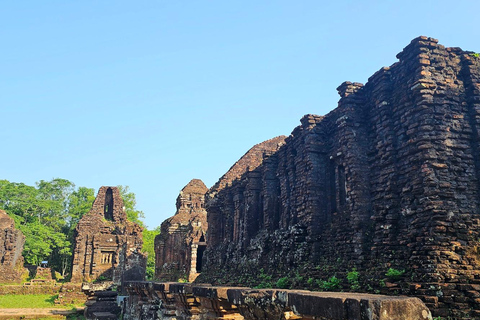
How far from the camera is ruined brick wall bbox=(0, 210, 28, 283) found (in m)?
39.9

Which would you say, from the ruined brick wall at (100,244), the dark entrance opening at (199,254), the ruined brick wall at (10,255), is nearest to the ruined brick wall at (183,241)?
the dark entrance opening at (199,254)

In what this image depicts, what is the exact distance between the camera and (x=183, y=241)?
1272 inches

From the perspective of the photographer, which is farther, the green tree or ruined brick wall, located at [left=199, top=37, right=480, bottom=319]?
the green tree

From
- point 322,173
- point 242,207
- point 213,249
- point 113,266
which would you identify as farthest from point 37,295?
point 322,173

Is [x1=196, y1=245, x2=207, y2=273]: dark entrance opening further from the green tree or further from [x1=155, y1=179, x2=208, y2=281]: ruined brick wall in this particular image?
the green tree

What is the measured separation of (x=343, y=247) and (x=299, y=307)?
680cm

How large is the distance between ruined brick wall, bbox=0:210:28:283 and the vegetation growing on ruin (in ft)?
19.1

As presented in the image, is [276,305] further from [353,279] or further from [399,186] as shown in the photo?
[399,186]

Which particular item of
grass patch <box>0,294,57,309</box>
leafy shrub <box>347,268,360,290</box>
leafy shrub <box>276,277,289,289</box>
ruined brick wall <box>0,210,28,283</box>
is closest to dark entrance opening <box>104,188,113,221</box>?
grass patch <box>0,294,57,309</box>

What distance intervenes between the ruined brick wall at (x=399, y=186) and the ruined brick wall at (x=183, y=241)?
17.1 meters

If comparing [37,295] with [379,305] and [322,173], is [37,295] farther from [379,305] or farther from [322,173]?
[379,305]

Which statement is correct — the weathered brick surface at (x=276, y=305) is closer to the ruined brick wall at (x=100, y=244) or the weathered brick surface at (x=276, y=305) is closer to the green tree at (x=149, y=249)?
the ruined brick wall at (x=100, y=244)

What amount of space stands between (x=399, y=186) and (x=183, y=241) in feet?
81.5

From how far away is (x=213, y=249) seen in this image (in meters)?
21.7
